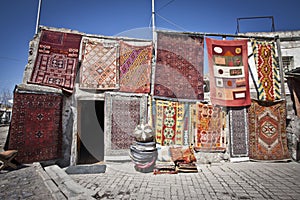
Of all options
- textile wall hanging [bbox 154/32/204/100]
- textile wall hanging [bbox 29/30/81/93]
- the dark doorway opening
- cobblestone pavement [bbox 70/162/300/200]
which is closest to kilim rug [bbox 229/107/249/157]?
cobblestone pavement [bbox 70/162/300/200]

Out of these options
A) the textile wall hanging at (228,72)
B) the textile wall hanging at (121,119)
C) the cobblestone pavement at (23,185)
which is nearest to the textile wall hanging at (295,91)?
the textile wall hanging at (228,72)

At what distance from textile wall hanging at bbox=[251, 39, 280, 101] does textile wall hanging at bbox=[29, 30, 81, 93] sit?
19.3 ft

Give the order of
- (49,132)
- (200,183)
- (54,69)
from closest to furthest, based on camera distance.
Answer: (200,183) → (49,132) → (54,69)

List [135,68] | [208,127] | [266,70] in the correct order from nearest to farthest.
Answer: [208,127], [135,68], [266,70]

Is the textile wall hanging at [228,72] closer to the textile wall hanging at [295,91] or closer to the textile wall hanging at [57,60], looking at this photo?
the textile wall hanging at [295,91]

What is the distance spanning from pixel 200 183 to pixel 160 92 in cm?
263

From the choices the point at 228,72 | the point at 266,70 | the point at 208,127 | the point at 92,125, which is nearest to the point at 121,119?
the point at 208,127

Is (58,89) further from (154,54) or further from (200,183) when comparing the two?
(200,183)

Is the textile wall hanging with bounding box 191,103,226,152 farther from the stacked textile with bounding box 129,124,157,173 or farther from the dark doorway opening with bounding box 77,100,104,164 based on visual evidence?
the dark doorway opening with bounding box 77,100,104,164

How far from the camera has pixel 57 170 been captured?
379 cm

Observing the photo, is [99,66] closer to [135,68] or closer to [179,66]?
[135,68]

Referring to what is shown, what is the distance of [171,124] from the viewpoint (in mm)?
4852

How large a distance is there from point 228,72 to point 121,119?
12.4 ft

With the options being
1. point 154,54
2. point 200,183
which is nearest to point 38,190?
point 200,183
